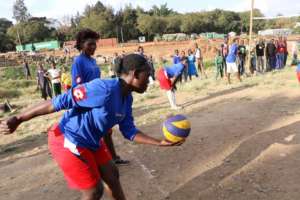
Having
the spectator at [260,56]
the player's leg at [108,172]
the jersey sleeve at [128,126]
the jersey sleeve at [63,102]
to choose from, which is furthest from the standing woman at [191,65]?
the jersey sleeve at [63,102]

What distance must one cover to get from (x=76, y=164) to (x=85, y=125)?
315 mm

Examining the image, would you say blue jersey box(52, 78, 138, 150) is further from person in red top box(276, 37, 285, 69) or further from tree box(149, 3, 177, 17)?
tree box(149, 3, 177, 17)

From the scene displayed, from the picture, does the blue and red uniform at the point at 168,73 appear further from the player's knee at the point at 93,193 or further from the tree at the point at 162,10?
the tree at the point at 162,10

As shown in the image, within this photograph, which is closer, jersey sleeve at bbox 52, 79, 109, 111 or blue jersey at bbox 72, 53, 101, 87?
jersey sleeve at bbox 52, 79, 109, 111

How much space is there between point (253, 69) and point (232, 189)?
1454 centimetres

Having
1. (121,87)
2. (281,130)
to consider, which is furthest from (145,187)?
(281,130)

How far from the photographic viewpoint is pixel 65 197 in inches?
211

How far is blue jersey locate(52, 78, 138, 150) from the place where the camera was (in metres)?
3.26

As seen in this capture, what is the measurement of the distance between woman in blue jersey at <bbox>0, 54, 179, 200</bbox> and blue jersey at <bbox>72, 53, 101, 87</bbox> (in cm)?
190

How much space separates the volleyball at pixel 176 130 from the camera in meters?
4.01

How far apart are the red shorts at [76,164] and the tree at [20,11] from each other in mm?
103160

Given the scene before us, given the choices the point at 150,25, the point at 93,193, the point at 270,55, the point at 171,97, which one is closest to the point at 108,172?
the point at 93,193

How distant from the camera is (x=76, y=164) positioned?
3.45 m

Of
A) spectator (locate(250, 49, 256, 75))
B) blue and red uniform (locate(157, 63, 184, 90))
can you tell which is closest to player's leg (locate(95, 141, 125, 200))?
blue and red uniform (locate(157, 63, 184, 90))
